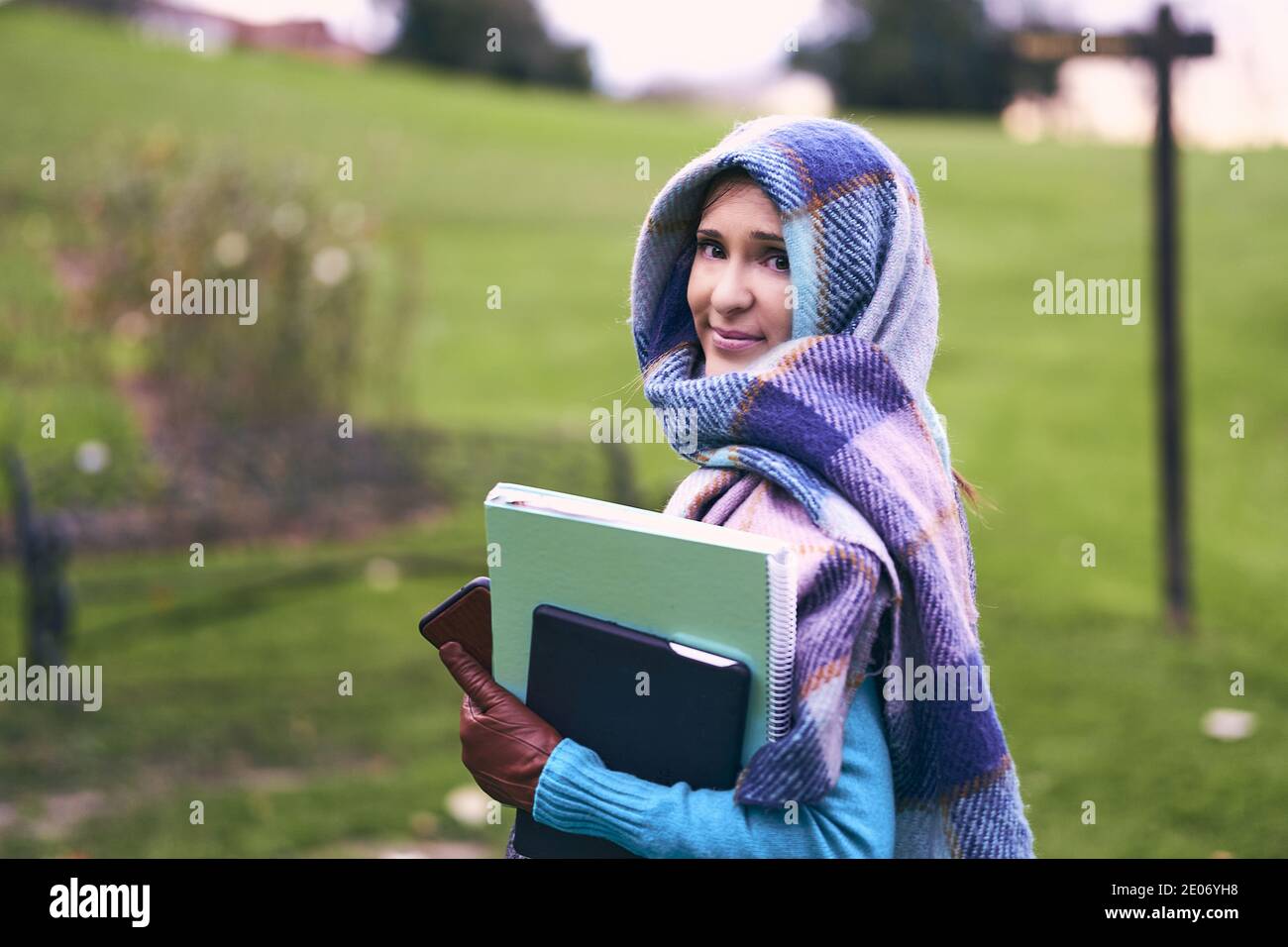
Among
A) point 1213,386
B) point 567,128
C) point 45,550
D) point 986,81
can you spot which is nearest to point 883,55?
point 986,81

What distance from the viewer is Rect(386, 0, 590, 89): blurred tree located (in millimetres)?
19188

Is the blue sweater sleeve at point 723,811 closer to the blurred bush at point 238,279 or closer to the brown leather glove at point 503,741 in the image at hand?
the brown leather glove at point 503,741

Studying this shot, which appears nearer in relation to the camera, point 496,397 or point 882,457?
point 882,457

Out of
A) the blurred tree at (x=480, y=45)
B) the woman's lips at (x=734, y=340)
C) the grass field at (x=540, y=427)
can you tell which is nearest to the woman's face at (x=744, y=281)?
the woman's lips at (x=734, y=340)

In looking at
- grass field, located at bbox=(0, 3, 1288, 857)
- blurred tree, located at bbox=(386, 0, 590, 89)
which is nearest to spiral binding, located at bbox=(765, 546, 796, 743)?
grass field, located at bbox=(0, 3, 1288, 857)

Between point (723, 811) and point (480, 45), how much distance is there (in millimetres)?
19032

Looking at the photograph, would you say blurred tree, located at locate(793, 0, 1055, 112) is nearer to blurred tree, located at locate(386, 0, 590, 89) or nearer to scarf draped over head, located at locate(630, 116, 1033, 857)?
blurred tree, located at locate(386, 0, 590, 89)

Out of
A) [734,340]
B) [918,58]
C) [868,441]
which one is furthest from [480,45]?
[868,441]

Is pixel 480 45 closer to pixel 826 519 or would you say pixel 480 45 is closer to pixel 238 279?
pixel 238 279

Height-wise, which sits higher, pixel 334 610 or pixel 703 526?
pixel 703 526

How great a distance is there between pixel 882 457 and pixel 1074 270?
9.24 m

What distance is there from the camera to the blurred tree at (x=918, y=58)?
17.9 meters

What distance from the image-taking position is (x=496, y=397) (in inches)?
356

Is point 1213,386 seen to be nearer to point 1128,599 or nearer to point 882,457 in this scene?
point 1128,599
